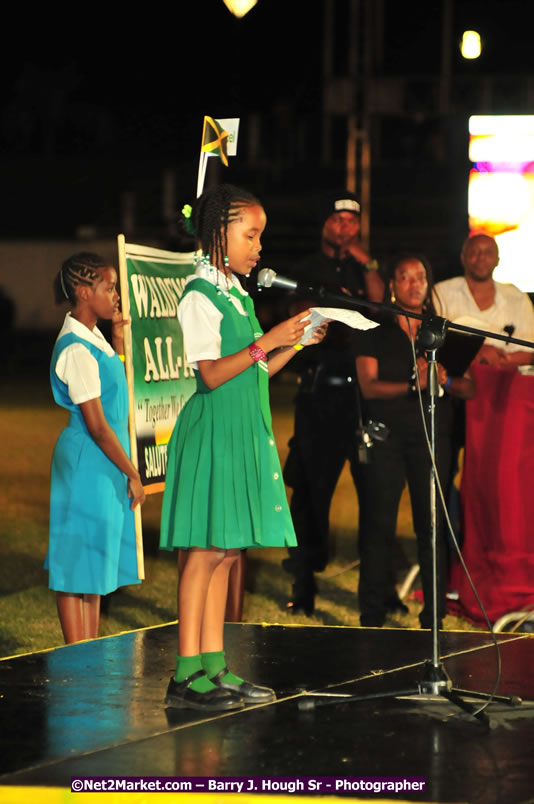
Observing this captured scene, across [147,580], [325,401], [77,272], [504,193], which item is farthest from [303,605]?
[504,193]

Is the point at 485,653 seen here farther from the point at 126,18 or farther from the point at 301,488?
the point at 126,18

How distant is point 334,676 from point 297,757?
101 cm

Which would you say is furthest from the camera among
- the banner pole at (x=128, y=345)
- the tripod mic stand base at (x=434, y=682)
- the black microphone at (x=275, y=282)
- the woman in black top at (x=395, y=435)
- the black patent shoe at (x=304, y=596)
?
the black patent shoe at (x=304, y=596)

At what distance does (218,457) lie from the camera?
168 inches

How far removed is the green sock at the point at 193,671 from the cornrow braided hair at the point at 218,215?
4.32ft

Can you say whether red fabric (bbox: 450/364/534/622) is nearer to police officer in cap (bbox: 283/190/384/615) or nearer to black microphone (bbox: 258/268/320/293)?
police officer in cap (bbox: 283/190/384/615)

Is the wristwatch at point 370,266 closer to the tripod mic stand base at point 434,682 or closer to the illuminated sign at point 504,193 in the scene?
the illuminated sign at point 504,193

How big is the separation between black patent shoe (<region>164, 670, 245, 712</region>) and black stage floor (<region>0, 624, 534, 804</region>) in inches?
1.9

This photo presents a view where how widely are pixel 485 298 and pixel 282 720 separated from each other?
3.58 meters

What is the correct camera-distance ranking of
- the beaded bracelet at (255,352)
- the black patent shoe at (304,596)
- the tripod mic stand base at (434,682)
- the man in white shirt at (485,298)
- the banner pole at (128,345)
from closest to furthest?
Result: the beaded bracelet at (255,352) → the tripod mic stand base at (434,682) → the banner pole at (128,345) → the man in white shirt at (485,298) → the black patent shoe at (304,596)

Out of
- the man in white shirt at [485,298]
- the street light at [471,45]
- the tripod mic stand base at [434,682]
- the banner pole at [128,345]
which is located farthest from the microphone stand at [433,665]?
the street light at [471,45]

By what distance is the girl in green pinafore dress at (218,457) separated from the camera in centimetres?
425

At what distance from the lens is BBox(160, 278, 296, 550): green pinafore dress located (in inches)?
168

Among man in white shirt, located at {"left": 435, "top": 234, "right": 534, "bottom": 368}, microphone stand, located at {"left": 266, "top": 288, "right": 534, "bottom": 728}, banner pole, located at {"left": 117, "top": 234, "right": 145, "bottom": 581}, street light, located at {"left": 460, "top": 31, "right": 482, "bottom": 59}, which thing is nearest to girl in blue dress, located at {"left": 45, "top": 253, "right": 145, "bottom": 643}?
banner pole, located at {"left": 117, "top": 234, "right": 145, "bottom": 581}
